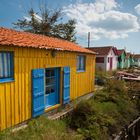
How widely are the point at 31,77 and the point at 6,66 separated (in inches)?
49.6

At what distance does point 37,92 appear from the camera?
7.27 m

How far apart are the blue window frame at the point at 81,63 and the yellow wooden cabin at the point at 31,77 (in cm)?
22

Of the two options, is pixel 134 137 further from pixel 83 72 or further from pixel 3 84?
pixel 3 84

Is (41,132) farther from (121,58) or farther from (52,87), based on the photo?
(121,58)

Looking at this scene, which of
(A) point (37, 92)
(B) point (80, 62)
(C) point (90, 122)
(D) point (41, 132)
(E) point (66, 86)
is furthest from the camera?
(B) point (80, 62)

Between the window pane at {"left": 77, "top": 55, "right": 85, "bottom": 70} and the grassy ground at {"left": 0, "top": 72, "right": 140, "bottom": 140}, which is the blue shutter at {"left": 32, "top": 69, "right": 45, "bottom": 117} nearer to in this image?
the grassy ground at {"left": 0, "top": 72, "right": 140, "bottom": 140}

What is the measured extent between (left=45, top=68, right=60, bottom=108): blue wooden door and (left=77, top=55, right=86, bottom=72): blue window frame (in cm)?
217

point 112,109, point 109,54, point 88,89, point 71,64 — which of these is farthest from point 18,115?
point 109,54

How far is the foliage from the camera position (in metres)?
5.33

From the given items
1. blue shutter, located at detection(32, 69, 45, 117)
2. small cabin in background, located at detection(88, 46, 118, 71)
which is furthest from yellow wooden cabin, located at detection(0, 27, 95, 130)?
small cabin in background, located at detection(88, 46, 118, 71)

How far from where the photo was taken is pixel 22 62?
255 inches

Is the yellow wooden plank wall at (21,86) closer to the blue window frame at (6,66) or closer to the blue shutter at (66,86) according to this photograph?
the blue window frame at (6,66)

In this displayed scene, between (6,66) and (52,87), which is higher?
(6,66)

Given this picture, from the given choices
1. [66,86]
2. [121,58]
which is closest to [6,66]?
[66,86]
